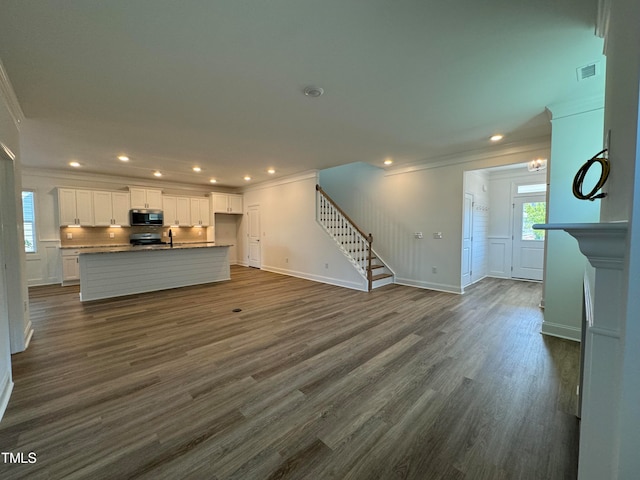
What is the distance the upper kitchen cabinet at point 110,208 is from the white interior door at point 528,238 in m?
10.3

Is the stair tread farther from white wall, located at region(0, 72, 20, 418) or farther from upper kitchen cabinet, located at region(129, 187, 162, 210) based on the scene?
upper kitchen cabinet, located at region(129, 187, 162, 210)

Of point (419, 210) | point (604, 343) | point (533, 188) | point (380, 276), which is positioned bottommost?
point (380, 276)

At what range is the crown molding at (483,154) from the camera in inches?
163

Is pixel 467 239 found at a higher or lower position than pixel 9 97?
lower

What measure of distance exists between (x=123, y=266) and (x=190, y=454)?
485cm

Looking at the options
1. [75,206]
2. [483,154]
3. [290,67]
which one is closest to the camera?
[290,67]

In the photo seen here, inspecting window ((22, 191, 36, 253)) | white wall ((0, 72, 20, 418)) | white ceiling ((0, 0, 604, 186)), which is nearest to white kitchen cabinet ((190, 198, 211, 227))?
window ((22, 191, 36, 253))

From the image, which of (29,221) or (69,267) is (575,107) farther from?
(29,221)

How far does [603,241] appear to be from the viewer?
0.84 m

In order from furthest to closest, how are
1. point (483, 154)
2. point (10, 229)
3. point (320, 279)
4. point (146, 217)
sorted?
point (146, 217), point (320, 279), point (483, 154), point (10, 229)

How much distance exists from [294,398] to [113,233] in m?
7.54

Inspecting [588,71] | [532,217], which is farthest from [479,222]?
[588,71]

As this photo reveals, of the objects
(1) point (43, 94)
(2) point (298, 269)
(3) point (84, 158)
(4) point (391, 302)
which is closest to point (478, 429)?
(4) point (391, 302)

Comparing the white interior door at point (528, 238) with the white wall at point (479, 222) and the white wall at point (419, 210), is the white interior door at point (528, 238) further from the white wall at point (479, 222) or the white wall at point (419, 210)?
the white wall at point (419, 210)
